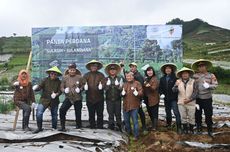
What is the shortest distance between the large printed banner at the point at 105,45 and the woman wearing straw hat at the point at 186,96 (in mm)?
3276

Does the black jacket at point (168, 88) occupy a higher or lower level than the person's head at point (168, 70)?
lower

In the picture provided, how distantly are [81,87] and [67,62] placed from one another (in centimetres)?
380

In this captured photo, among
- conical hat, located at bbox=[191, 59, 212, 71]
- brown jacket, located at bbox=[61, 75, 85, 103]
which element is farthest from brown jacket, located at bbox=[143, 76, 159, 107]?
brown jacket, located at bbox=[61, 75, 85, 103]

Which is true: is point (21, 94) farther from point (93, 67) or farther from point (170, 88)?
point (170, 88)

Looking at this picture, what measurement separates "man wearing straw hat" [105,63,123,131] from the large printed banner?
305 cm

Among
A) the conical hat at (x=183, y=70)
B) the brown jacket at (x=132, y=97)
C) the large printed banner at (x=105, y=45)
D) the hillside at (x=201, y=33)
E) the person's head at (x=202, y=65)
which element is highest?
the hillside at (x=201, y=33)

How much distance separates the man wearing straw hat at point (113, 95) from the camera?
889 cm

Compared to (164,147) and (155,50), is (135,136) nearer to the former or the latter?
(164,147)

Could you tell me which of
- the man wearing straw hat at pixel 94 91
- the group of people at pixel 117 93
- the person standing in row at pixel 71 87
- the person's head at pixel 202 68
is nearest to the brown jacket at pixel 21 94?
the group of people at pixel 117 93

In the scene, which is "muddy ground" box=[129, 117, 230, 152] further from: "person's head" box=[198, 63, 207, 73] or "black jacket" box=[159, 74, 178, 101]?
"person's head" box=[198, 63, 207, 73]

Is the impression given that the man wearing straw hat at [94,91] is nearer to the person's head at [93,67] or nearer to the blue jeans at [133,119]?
the person's head at [93,67]

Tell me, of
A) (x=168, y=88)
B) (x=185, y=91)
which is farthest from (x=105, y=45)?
(x=185, y=91)

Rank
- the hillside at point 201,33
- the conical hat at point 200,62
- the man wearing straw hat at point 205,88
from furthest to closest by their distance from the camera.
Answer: the hillside at point 201,33 → the conical hat at point 200,62 → the man wearing straw hat at point 205,88

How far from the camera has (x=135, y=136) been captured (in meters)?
8.61
